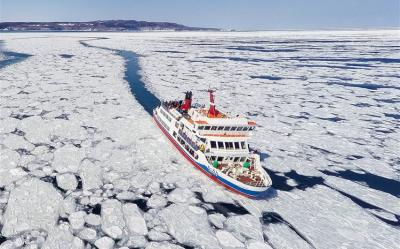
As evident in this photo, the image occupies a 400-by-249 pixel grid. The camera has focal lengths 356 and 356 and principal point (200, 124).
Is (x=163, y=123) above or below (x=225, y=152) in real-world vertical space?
below

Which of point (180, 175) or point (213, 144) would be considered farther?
point (213, 144)

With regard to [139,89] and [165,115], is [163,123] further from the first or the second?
[139,89]

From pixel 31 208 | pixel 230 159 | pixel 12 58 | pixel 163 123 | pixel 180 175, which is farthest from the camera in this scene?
pixel 12 58

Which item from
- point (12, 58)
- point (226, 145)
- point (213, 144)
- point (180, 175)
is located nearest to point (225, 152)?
point (226, 145)

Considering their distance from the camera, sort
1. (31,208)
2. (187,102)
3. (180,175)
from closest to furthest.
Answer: (31,208), (180,175), (187,102)

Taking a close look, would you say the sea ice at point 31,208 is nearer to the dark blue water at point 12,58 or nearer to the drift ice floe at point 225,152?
the drift ice floe at point 225,152

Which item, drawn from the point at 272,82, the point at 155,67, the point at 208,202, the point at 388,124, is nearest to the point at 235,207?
the point at 208,202
